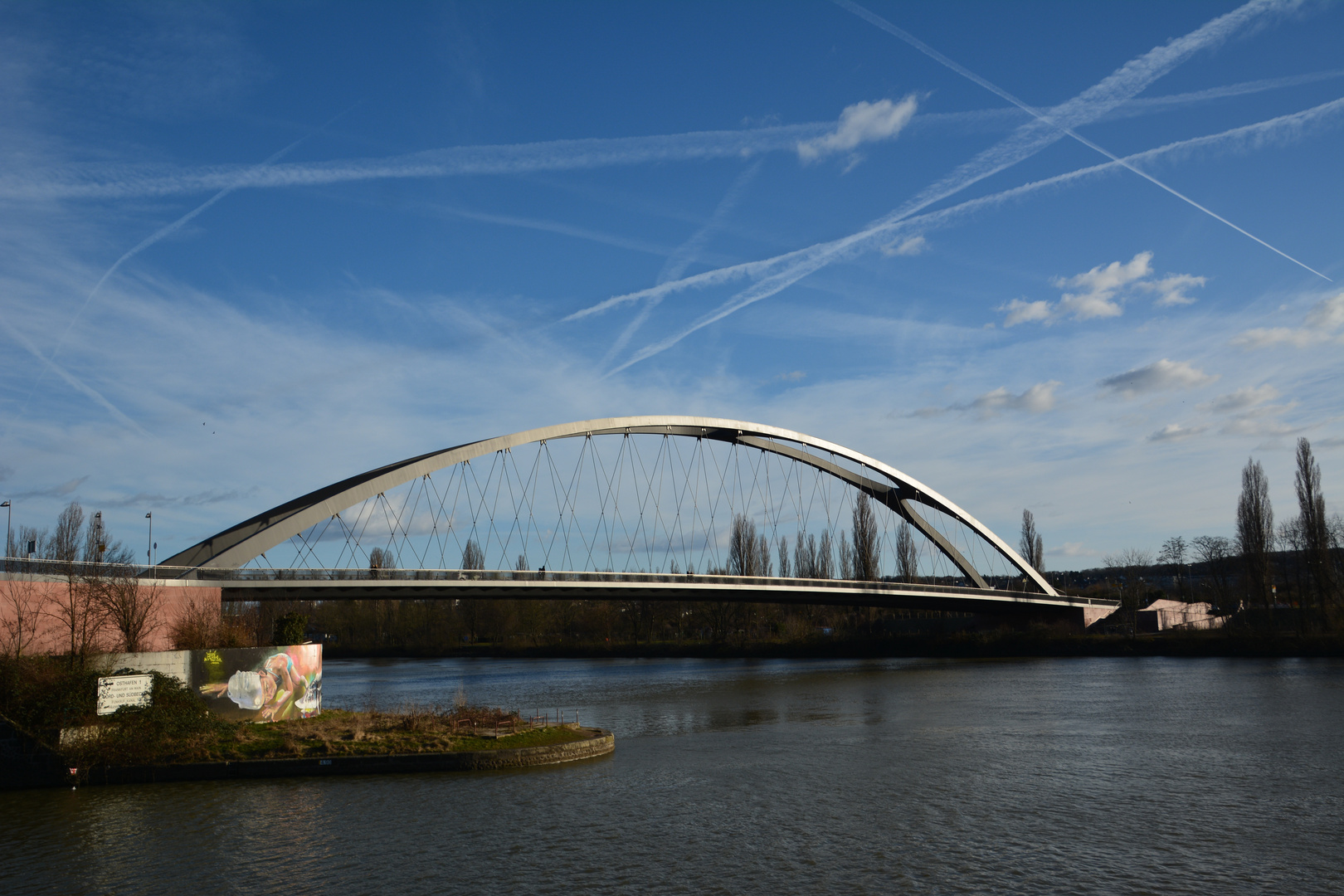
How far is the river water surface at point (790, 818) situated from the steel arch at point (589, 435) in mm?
18595

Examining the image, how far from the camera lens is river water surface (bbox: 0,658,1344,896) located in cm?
1343

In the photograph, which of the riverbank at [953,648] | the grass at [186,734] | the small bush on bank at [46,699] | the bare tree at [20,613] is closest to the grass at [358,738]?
the grass at [186,734]

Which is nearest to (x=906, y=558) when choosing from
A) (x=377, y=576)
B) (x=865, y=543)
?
(x=865, y=543)

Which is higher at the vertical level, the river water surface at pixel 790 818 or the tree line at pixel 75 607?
the tree line at pixel 75 607

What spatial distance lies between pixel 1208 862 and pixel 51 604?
97.3 feet

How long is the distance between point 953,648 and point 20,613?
6009cm

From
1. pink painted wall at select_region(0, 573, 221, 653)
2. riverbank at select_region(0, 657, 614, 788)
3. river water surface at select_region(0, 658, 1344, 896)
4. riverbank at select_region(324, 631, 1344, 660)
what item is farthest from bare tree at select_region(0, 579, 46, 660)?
riverbank at select_region(324, 631, 1344, 660)

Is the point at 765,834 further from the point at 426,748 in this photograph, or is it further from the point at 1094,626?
the point at 1094,626

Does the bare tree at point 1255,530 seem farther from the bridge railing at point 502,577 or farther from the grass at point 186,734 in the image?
the grass at point 186,734

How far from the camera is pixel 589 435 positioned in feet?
177

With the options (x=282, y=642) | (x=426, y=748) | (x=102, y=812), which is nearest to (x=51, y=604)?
(x=282, y=642)

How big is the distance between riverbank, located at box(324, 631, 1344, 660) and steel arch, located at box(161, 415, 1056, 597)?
17.2ft

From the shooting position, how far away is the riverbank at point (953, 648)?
55719 millimetres

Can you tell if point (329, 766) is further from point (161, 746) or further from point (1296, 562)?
point (1296, 562)
